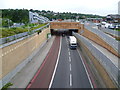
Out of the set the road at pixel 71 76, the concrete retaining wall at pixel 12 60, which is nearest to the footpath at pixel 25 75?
the concrete retaining wall at pixel 12 60

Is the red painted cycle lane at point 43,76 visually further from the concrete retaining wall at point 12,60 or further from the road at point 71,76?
the concrete retaining wall at point 12,60

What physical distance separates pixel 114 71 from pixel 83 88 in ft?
18.2

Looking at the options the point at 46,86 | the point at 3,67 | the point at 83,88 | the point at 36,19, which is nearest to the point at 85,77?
the point at 83,88

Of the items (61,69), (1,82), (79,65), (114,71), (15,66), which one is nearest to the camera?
(114,71)

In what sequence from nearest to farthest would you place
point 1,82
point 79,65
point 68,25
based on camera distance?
point 1,82 < point 79,65 < point 68,25

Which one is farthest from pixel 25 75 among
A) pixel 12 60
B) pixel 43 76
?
pixel 12 60

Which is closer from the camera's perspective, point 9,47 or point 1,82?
point 1,82

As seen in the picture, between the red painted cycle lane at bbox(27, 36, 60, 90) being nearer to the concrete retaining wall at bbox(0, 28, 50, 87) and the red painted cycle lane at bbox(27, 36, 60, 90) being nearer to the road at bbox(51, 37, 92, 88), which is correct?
the road at bbox(51, 37, 92, 88)

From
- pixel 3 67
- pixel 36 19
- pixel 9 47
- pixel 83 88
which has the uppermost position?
pixel 36 19

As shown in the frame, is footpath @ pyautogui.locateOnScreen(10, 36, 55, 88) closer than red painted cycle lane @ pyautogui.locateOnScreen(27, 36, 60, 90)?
No

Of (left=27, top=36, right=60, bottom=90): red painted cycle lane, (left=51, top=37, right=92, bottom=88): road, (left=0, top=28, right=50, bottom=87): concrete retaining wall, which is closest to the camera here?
(left=0, top=28, right=50, bottom=87): concrete retaining wall

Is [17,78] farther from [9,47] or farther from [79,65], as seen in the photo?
[79,65]

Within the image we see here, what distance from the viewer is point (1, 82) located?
18.4m

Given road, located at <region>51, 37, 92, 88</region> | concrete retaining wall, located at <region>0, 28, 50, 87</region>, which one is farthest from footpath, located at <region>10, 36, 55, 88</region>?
road, located at <region>51, 37, 92, 88</region>
